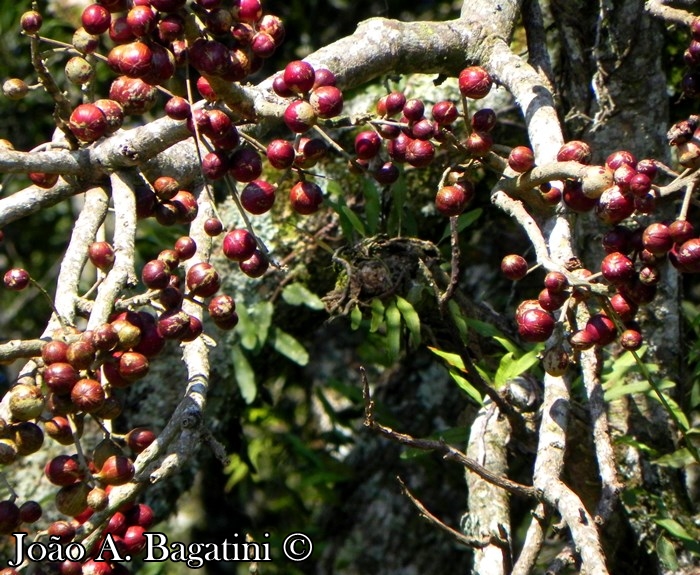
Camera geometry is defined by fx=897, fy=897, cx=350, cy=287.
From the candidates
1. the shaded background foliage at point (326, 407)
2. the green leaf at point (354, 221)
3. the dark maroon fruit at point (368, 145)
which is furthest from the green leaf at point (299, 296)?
the dark maroon fruit at point (368, 145)

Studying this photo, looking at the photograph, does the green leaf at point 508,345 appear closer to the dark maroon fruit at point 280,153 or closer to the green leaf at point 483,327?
the green leaf at point 483,327

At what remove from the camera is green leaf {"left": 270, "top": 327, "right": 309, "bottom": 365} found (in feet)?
8.45

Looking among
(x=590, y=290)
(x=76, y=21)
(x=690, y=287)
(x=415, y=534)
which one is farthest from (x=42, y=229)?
(x=590, y=290)

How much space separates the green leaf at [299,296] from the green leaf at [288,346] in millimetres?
109

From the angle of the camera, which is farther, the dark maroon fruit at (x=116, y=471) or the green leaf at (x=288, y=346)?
the green leaf at (x=288, y=346)

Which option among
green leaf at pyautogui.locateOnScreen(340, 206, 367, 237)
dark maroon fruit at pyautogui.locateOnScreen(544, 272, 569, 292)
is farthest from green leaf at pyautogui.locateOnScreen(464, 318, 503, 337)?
dark maroon fruit at pyautogui.locateOnScreen(544, 272, 569, 292)

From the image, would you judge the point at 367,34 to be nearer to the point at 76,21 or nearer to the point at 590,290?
the point at 590,290

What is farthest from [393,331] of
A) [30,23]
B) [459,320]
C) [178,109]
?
[30,23]

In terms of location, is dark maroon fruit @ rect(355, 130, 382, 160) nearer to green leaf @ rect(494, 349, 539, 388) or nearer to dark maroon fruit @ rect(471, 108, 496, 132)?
dark maroon fruit @ rect(471, 108, 496, 132)

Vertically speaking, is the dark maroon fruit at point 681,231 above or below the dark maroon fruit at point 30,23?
below

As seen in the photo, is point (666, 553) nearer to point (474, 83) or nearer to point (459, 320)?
point (459, 320)

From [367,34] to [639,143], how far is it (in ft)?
2.74

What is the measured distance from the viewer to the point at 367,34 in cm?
176

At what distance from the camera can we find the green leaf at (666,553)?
1957mm
